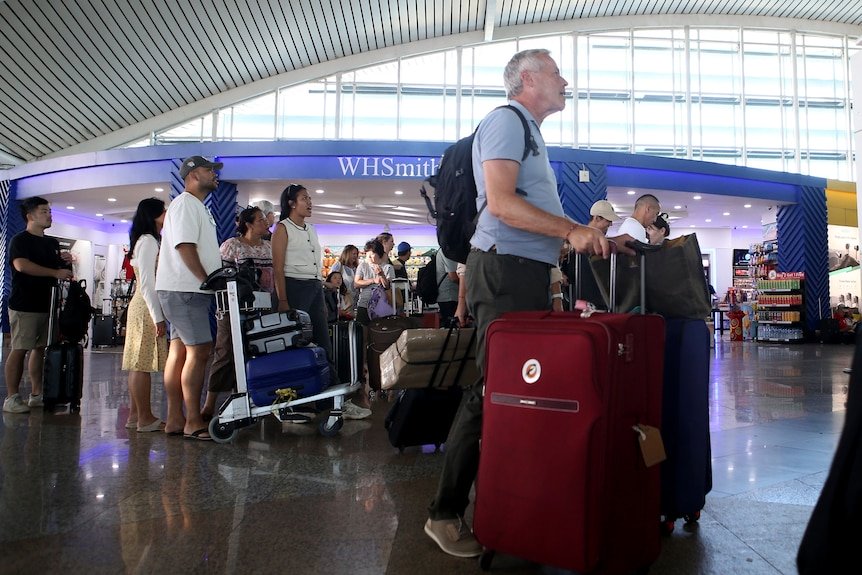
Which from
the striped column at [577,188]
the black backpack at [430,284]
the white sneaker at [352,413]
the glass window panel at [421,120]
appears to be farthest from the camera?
the glass window panel at [421,120]

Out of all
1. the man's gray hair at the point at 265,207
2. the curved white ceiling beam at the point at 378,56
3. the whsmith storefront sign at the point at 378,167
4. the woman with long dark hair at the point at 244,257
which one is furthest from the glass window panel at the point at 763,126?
the woman with long dark hair at the point at 244,257

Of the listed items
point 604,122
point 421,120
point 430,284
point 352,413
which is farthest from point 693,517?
point 604,122

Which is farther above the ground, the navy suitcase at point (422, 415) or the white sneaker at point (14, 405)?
the navy suitcase at point (422, 415)

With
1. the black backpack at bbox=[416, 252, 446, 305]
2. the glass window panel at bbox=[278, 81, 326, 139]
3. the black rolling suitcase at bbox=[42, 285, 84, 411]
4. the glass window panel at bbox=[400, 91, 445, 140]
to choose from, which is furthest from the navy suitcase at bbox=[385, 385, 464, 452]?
the glass window panel at bbox=[278, 81, 326, 139]

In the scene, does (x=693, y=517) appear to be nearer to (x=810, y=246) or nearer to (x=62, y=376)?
(x=62, y=376)

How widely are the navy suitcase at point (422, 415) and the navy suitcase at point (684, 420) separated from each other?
1122 millimetres

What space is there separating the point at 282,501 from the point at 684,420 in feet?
4.69

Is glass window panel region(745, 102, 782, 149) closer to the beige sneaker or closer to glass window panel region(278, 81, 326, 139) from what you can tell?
glass window panel region(278, 81, 326, 139)

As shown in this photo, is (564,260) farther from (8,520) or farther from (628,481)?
(8,520)

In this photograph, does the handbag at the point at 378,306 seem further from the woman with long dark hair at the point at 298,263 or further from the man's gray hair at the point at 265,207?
the woman with long dark hair at the point at 298,263

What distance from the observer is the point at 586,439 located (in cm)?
139

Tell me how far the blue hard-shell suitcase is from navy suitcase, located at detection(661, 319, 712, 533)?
2022mm

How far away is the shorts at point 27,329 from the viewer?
14.1 feet

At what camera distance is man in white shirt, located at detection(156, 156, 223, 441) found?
3266 millimetres
